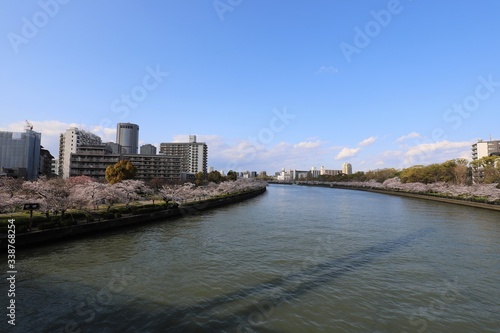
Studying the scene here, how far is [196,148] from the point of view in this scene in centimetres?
14012

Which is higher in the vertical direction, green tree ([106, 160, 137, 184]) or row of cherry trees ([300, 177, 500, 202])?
green tree ([106, 160, 137, 184])

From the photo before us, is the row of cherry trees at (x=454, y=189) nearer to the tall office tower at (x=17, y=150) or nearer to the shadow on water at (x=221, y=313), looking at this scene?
the shadow on water at (x=221, y=313)

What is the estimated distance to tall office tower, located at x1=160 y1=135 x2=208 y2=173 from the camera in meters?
138

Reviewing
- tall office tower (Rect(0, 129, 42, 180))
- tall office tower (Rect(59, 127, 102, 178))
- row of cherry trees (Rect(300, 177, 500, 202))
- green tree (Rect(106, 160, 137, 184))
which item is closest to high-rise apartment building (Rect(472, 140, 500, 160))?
row of cherry trees (Rect(300, 177, 500, 202))

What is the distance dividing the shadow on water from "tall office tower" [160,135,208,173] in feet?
426

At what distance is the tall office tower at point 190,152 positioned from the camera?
137625 millimetres

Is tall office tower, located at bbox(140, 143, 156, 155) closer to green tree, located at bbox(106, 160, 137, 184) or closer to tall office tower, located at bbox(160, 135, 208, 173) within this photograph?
tall office tower, located at bbox(160, 135, 208, 173)

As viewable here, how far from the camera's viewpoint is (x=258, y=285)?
10117 millimetres

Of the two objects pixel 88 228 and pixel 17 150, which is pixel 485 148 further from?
pixel 17 150

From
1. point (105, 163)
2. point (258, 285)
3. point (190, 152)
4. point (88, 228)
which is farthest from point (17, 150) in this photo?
point (258, 285)

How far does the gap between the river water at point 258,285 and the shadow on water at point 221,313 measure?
32mm

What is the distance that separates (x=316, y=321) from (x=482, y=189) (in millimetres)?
47534

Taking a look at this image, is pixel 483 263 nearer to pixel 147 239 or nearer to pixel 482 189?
pixel 147 239

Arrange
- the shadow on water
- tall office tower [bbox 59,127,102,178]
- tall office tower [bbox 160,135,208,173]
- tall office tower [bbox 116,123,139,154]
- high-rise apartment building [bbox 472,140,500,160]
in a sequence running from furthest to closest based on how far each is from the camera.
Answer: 1. tall office tower [bbox 116,123,139,154]
2. tall office tower [bbox 160,135,208,173]
3. high-rise apartment building [bbox 472,140,500,160]
4. tall office tower [bbox 59,127,102,178]
5. the shadow on water
